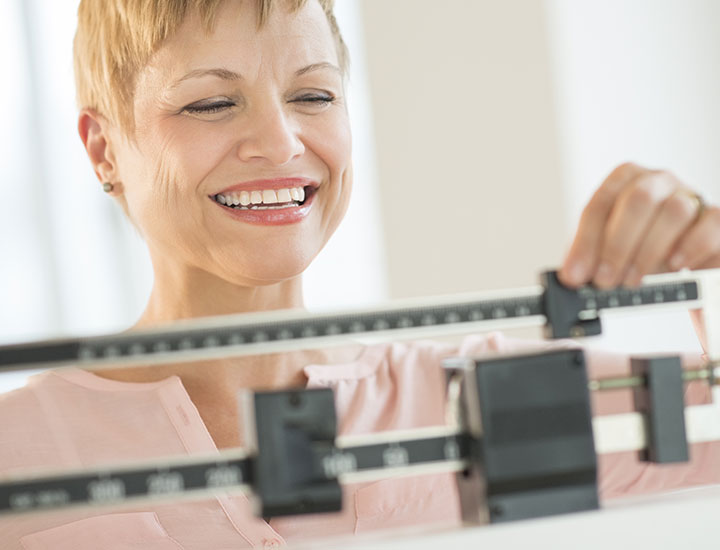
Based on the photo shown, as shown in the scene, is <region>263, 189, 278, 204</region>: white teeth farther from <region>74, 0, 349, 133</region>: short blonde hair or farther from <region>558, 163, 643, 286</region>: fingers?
<region>558, 163, 643, 286</region>: fingers

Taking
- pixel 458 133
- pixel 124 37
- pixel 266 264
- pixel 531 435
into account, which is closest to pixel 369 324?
pixel 531 435

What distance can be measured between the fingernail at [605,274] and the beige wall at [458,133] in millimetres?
1815

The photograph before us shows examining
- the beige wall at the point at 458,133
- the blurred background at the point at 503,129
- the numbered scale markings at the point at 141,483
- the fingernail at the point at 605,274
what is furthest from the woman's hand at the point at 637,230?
the beige wall at the point at 458,133

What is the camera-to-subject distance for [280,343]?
2.40ft

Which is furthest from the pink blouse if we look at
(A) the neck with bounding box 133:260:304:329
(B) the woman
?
(A) the neck with bounding box 133:260:304:329

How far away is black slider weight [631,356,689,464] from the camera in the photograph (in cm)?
71

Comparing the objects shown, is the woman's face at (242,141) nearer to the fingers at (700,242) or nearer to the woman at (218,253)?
the woman at (218,253)

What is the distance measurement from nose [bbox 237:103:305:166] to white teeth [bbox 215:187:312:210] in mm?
45

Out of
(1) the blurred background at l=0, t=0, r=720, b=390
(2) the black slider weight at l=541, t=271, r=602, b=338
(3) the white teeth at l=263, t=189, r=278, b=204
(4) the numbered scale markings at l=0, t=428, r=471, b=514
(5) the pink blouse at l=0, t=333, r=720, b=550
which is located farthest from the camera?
(1) the blurred background at l=0, t=0, r=720, b=390

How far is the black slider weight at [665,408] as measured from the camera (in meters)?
0.71

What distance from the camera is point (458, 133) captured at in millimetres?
2574

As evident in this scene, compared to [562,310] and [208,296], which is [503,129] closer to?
[208,296]

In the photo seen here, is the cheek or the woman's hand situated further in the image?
the cheek

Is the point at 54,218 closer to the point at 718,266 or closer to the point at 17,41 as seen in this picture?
the point at 17,41
